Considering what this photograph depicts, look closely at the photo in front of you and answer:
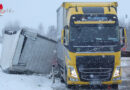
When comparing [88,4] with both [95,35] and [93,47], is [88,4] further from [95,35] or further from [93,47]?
[93,47]

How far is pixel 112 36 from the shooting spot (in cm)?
1160

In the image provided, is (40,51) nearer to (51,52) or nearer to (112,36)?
(51,52)

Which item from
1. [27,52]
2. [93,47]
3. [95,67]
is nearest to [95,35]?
[93,47]

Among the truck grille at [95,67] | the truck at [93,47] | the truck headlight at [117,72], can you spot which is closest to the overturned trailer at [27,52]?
the truck at [93,47]

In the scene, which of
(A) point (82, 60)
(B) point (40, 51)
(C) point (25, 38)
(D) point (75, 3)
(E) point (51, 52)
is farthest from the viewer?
(E) point (51, 52)

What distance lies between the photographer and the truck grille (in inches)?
448

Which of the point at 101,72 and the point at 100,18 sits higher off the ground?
the point at 100,18

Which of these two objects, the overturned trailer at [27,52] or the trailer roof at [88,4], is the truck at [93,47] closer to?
the trailer roof at [88,4]

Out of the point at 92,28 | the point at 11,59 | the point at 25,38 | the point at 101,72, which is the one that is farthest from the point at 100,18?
the point at 11,59

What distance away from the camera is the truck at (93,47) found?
11.4 metres

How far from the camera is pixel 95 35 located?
11.6m

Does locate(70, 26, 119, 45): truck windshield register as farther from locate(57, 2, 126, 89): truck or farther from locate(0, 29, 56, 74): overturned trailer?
locate(0, 29, 56, 74): overturned trailer

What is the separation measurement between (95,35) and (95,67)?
4.49 ft

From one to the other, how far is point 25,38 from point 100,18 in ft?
17.5
